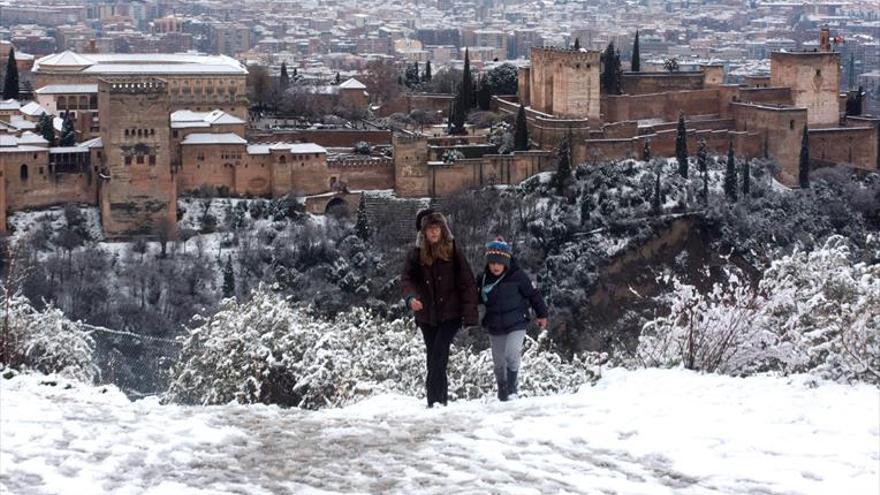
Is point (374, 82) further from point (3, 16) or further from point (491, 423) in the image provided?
point (3, 16)

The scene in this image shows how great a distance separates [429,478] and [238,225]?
2378 cm

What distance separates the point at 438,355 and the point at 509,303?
467mm

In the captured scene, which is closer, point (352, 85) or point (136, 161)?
point (136, 161)

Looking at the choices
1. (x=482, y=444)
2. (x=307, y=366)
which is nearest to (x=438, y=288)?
(x=482, y=444)

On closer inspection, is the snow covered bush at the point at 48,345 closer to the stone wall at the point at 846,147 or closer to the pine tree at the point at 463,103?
the pine tree at the point at 463,103

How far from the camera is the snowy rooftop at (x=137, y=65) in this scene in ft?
118

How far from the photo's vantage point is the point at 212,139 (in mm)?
31062

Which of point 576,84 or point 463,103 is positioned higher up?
point 576,84

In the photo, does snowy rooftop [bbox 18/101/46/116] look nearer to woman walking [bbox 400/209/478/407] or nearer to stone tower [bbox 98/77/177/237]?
stone tower [bbox 98/77/177/237]

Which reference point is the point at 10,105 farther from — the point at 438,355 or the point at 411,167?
the point at 438,355

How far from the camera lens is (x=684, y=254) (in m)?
29.8

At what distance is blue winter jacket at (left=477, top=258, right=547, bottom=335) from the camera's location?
8.14 metres

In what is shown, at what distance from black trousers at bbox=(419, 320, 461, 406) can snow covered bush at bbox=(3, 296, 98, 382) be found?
266cm

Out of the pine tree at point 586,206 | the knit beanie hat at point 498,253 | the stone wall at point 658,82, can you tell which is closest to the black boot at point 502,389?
the knit beanie hat at point 498,253
